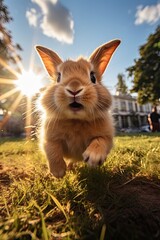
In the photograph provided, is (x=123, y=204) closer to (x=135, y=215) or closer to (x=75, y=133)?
(x=135, y=215)

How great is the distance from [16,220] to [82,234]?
444 millimetres

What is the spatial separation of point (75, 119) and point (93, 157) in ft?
2.42

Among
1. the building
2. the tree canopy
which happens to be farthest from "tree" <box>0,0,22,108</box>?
the building

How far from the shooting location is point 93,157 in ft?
7.67

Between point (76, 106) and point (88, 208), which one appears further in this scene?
point (76, 106)

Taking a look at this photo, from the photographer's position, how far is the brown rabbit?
2.67m

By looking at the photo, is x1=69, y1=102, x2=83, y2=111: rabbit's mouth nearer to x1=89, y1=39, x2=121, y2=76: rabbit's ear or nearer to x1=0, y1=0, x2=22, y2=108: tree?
x1=89, y1=39, x2=121, y2=76: rabbit's ear

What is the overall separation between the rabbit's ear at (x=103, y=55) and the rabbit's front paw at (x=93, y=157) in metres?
1.74

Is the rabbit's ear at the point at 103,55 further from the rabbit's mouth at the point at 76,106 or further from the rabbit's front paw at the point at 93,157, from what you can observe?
the rabbit's front paw at the point at 93,157

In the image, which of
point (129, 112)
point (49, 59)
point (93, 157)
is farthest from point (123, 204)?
point (129, 112)

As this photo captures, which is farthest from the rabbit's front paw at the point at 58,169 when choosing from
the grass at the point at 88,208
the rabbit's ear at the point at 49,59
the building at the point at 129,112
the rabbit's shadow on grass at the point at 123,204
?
the building at the point at 129,112

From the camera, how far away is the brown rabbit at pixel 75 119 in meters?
2.67

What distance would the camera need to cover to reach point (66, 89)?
270 cm

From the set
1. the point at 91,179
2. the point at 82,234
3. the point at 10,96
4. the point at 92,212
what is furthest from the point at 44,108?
the point at 10,96
